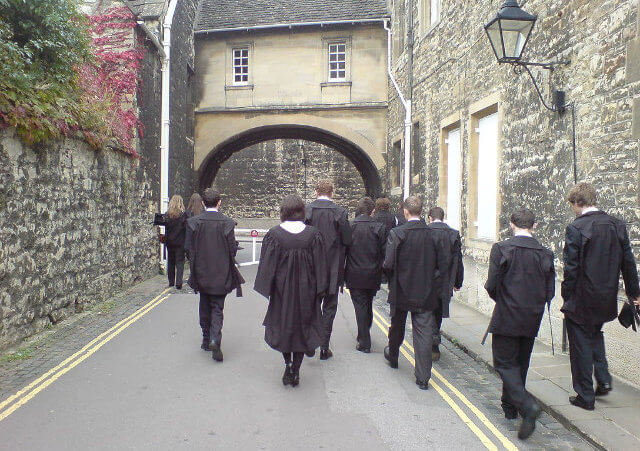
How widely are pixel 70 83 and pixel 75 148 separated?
3.44ft

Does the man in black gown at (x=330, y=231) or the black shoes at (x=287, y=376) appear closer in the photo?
the black shoes at (x=287, y=376)

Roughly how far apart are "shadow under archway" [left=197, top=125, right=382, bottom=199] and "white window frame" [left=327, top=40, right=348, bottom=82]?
5.61 ft

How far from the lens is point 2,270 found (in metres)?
6.24

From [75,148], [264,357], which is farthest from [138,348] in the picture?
[75,148]

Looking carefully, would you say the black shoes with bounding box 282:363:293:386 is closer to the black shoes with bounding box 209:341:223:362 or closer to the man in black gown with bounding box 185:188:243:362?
the black shoes with bounding box 209:341:223:362

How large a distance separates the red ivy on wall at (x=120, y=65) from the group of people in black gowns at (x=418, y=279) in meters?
6.15

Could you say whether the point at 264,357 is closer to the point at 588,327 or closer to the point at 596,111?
the point at 588,327

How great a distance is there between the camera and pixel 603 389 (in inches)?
197

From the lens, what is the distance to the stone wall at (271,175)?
3216 cm

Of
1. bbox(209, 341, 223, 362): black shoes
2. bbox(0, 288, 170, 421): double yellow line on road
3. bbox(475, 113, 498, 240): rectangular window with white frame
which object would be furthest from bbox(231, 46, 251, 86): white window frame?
bbox(209, 341, 223, 362): black shoes

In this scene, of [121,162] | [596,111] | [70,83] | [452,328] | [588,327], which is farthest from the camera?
[121,162]

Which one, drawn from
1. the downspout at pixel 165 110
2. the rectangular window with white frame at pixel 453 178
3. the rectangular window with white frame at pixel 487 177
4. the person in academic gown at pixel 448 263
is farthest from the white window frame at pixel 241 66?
the person in academic gown at pixel 448 263

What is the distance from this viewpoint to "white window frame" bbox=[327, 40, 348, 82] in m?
17.6

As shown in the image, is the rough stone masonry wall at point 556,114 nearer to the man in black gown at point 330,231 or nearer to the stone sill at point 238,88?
the man in black gown at point 330,231
